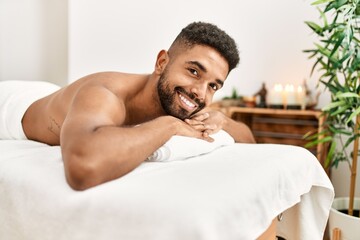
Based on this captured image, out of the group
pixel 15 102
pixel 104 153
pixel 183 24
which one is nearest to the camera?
pixel 104 153

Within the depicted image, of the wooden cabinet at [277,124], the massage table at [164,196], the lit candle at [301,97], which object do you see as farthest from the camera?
the wooden cabinet at [277,124]

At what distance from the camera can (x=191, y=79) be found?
1.24m

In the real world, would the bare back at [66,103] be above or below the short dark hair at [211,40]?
below

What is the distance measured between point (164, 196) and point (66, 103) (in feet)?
2.48

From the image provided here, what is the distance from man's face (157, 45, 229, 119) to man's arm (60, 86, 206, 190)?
0.17m

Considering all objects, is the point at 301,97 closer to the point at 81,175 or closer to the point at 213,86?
the point at 213,86

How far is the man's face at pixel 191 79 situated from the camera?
4.04 feet

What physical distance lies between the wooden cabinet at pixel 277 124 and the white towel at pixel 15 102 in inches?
54.0

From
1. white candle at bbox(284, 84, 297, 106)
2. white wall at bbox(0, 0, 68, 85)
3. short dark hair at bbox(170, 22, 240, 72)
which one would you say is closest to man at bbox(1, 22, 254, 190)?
short dark hair at bbox(170, 22, 240, 72)

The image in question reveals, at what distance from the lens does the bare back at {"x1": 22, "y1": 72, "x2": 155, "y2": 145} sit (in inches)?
46.4

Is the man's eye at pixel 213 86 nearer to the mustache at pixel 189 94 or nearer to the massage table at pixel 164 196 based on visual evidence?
the mustache at pixel 189 94

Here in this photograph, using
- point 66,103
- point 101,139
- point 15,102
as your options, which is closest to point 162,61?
point 66,103

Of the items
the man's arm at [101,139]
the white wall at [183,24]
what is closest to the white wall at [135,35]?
the white wall at [183,24]

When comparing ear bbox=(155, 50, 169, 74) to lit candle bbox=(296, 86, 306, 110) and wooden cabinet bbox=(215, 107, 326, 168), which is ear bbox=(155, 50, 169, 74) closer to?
wooden cabinet bbox=(215, 107, 326, 168)
